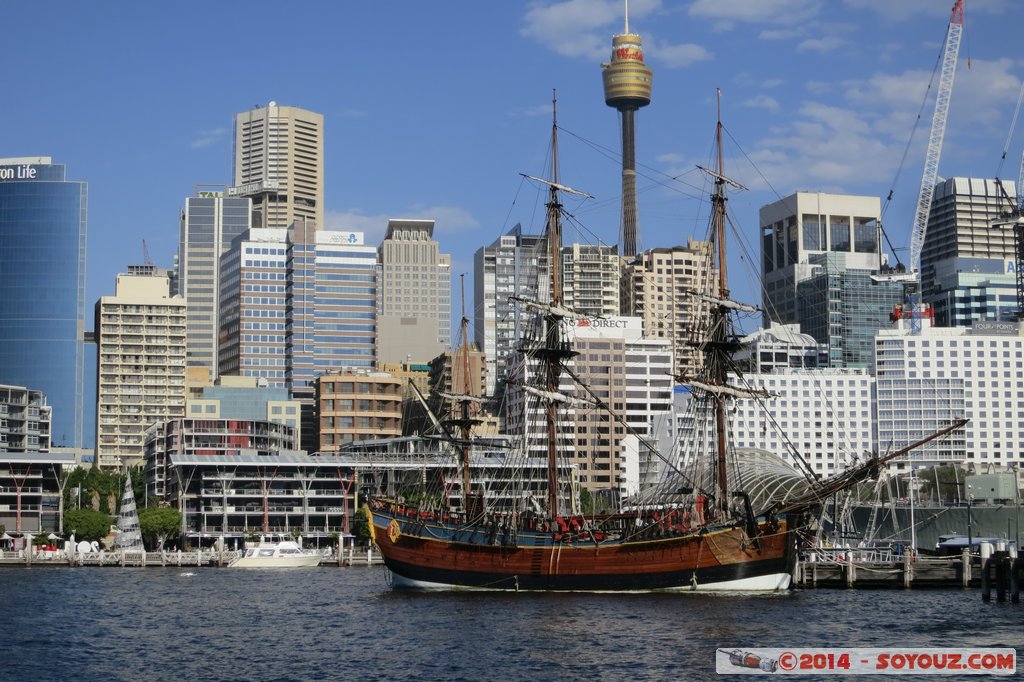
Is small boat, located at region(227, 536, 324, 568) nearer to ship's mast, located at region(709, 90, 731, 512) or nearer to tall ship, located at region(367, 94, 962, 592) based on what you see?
tall ship, located at region(367, 94, 962, 592)

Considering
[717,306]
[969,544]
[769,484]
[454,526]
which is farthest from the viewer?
[769,484]

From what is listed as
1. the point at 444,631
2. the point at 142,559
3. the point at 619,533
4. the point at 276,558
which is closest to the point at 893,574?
the point at 619,533

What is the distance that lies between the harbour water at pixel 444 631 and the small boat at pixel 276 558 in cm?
4264

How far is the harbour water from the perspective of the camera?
76.0 m

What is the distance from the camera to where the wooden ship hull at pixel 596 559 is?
11356 cm

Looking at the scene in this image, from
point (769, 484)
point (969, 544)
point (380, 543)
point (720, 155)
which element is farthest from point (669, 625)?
point (769, 484)

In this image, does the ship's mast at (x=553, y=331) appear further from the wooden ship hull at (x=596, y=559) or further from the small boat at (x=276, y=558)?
the small boat at (x=276, y=558)

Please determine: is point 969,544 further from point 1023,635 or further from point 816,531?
point 1023,635

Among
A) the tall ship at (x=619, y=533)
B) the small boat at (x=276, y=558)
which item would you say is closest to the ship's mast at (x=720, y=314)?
the tall ship at (x=619, y=533)

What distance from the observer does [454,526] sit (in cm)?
12162

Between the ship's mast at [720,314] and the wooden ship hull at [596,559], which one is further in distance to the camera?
the ship's mast at [720,314]

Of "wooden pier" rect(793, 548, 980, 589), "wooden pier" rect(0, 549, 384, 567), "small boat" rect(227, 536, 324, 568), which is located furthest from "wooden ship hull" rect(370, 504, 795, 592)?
"wooden pier" rect(0, 549, 384, 567)

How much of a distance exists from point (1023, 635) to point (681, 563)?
34004 millimetres

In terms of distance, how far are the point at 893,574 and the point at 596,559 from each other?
87.6 feet
